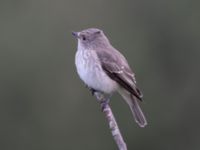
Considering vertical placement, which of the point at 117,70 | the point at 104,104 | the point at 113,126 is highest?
the point at 117,70

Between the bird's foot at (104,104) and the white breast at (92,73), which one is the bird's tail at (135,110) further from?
the bird's foot at (104,104)

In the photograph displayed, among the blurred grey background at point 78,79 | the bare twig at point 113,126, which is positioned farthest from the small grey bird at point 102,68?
the blurred grey background at point 78,79

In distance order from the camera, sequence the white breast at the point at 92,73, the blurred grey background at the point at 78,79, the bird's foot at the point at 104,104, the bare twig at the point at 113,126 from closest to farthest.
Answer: the bare twig at the point at 113,126 → the bird's foot at the point at 104,104 → the white breast at the point at 92,73 → the blurred grey background at the point at 78,79

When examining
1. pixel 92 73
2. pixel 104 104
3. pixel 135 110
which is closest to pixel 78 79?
pixel 135 110

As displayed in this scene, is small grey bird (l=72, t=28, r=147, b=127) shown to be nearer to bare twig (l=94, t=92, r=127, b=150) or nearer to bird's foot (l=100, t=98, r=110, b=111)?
bare twig (l=94, t=92, r=127, b=150)

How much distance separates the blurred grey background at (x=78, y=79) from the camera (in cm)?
1783

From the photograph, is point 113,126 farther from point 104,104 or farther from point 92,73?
point 92,73

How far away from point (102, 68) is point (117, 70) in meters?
0.18

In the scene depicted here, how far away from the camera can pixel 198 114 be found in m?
18.9

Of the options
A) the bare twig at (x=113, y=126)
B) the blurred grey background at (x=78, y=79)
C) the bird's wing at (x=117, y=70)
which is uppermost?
the blurred grey background at (x=78, y=79)

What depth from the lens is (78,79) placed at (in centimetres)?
1817

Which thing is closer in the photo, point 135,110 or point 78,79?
point 135,110

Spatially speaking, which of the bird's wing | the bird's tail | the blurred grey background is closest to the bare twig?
the bird's wing

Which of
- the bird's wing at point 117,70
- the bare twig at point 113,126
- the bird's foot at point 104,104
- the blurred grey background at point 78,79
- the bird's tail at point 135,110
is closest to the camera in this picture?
the bare twig at point 113,126
